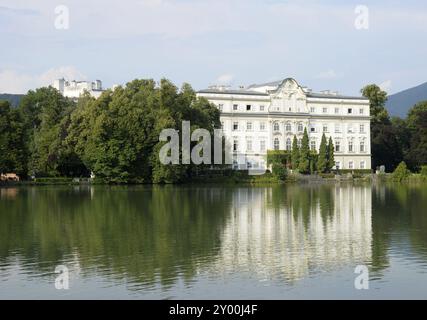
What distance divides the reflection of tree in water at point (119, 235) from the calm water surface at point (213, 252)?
3 centimetres

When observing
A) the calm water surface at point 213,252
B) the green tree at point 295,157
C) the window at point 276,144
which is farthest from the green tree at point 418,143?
the calm water surface at point 213,252

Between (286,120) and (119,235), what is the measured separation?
5969cm

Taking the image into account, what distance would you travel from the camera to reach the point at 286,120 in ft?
263

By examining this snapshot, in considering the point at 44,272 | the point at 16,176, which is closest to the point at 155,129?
the point at 16,176

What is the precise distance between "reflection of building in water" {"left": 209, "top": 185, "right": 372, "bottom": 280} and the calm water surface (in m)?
0.03

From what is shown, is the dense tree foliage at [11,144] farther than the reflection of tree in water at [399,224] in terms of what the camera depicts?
Yes

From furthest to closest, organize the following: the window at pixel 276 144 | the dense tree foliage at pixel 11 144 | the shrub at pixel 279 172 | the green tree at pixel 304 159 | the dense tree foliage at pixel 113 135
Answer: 1. the window at pixel 276 144
2. the green tree at pixel 304 159
3. the shrub at pixel 279 172
4. the dense tree foliage at pixel 113 135
5. the dense tree foliage at pixel 11 144

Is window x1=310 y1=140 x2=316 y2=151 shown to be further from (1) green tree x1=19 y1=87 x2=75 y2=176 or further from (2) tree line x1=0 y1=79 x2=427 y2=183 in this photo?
(1) green tree x1=19 y1=87 x2=75 y2=176

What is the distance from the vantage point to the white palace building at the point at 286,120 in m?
78.5

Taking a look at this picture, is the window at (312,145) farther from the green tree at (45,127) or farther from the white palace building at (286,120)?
the green tree at (45,127)

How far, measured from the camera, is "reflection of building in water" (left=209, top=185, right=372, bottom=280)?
16047mm

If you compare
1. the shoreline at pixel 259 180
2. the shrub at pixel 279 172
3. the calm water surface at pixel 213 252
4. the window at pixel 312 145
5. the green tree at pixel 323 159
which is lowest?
the calm water surface at pixel 213 252

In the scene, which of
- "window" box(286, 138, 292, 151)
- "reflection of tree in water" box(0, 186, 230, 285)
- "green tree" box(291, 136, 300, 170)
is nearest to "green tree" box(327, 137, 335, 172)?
"green tree" box(291, 136, 300, 170)
